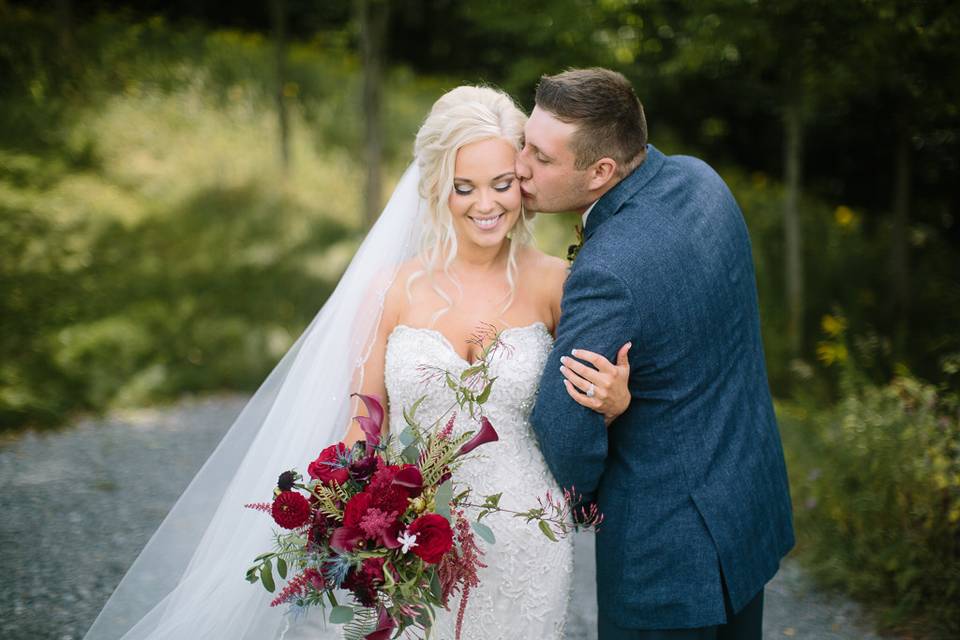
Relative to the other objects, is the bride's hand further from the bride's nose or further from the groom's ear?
the bride's nose

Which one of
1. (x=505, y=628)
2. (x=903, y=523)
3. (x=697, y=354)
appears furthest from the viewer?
(x=903, y=523)

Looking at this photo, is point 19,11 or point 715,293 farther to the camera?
point 19,11

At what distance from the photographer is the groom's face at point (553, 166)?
2.55m

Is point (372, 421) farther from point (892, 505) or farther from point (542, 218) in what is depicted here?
point (542, 218)

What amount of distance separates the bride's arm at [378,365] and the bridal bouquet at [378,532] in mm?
564

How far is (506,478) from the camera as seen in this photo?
2809 millimetres

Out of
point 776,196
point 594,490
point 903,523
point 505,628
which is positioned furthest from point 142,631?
point 776,196

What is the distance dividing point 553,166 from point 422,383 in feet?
2.79

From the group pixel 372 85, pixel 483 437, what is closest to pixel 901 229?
pixel 372 85

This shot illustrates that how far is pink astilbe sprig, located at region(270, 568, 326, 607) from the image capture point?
2.12 meters

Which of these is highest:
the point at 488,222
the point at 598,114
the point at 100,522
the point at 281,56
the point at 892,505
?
the point at 598,114

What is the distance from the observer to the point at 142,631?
9.14ft

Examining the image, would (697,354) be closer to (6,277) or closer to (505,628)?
(505,628)

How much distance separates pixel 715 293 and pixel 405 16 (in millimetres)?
13743
